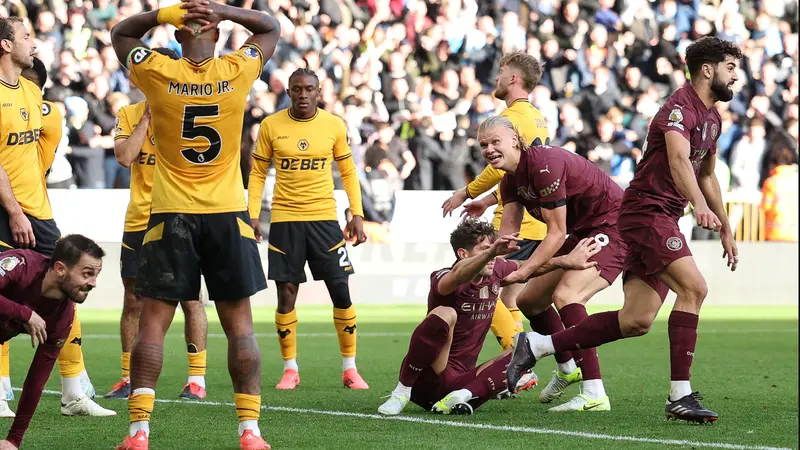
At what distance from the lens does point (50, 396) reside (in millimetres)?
8609

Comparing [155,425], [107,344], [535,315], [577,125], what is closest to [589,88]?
[577,125]

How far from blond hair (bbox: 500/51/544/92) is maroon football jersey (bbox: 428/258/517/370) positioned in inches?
71.2

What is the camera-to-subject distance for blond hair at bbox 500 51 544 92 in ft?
29.9

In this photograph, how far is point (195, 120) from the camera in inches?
236

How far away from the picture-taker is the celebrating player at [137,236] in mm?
8516

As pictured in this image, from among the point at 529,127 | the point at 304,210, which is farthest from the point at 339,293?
the point at 529,127

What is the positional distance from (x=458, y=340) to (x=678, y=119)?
6.12ft

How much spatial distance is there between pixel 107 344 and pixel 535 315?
18.8 feet

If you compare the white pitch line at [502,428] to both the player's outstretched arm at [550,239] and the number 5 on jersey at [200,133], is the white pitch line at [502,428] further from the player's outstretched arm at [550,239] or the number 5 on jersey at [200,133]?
the number 5 on jersey at [200,133]

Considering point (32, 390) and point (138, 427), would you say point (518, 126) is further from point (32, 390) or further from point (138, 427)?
point (32, 390)

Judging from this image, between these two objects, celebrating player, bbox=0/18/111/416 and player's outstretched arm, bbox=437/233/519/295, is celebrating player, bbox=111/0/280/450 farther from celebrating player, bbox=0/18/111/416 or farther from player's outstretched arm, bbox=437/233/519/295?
celebrating player, bbox=0/18/111/416

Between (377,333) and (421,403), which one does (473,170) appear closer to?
(377,333)

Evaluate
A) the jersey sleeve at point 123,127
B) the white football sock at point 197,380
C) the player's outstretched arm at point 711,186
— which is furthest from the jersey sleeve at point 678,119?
the jersey sleeve at point 123,127

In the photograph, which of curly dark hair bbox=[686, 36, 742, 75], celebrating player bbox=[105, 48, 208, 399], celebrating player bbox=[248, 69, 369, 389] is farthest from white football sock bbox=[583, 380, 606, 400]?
celebrating player bbox=[105, 48, 208, 399]
